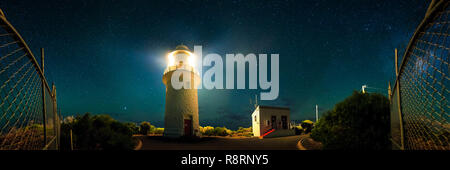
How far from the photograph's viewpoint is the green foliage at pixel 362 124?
5.38m

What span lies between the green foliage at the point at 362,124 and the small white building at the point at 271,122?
13.3 meters

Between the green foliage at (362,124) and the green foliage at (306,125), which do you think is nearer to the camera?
the green foliage at (362,124)

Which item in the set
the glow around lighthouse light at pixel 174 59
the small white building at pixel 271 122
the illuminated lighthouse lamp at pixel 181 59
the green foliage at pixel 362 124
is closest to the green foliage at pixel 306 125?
the small white building at pixel 271 122

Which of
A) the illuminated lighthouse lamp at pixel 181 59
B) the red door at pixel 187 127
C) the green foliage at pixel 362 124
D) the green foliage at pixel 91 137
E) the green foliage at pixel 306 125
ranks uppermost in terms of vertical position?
the illuminated lighthouse lamp at pixel 181 59

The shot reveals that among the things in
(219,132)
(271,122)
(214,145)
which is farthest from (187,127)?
(271,122)

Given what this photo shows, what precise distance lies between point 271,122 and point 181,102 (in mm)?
11619

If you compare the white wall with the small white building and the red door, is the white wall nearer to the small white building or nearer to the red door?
the small white building

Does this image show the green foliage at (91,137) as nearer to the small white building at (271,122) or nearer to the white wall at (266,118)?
the small white building at (271,122)

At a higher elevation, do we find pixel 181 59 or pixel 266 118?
pixel 181 59

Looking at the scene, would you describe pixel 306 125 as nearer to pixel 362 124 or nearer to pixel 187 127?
pixel 187 127

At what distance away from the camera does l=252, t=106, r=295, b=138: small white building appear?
20.3 m

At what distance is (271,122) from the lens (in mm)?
21734

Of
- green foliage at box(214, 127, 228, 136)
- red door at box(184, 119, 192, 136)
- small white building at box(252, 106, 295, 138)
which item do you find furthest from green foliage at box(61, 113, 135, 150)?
small white building at box(252, 106, 295, 138)
